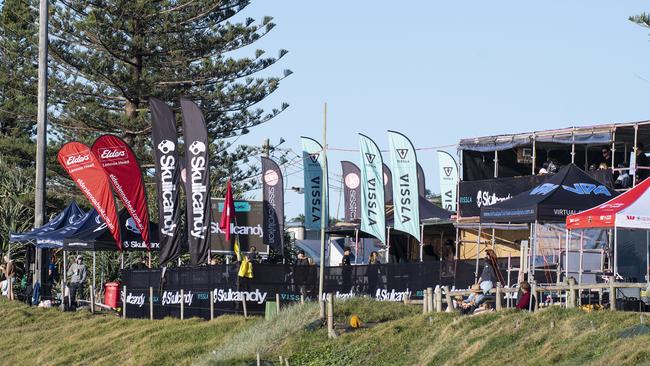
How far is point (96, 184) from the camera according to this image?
33219 millimetres

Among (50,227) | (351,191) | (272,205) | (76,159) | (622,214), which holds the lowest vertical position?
(50,227)

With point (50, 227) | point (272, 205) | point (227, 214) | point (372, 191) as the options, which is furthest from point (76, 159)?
point (372, 191)

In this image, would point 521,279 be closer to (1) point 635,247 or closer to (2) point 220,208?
(1) point 635,247

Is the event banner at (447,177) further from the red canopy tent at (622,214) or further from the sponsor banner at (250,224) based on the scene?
the red canopy tent at (622,214)

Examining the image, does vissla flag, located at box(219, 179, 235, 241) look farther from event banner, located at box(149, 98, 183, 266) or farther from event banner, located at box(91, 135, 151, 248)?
event banner, located at box(91, 135, 151, 248)

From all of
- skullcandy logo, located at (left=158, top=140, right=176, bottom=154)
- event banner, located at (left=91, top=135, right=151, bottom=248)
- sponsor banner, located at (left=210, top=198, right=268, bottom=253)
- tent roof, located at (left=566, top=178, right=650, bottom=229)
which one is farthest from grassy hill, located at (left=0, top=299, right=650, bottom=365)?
sponsor banner, located at (left=210, top=198, right=268, bottom=253)

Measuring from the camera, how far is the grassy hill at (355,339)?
57.7ft

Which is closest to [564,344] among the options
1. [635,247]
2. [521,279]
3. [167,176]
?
[521,279]

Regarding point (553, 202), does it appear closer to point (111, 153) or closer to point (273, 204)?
point (111, 153)

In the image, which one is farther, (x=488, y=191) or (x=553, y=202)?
(x=488, y=191)

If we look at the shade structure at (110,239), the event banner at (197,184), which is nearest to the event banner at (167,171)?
the event banner at (197,184)

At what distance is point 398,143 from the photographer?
3259 centimetres

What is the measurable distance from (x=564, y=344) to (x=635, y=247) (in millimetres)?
10227

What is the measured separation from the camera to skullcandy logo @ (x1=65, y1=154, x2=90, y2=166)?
109 ft
